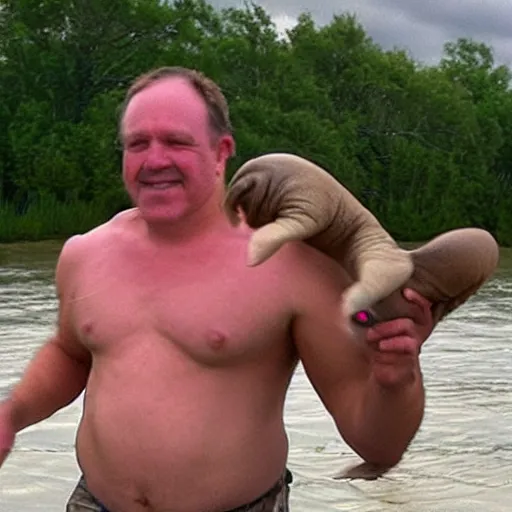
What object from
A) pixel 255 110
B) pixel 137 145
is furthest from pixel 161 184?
pixel 255 110

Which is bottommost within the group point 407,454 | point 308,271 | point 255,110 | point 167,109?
point 255,110

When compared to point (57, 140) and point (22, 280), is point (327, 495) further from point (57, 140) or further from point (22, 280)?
point (57, 140)

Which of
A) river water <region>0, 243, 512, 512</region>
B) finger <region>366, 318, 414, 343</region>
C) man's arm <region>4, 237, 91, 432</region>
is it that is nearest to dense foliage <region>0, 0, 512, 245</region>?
river water <region>0, 243, 512, 512</region>

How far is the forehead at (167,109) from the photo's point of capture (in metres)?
2.93

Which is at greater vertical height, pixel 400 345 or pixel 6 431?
pixel 400 345

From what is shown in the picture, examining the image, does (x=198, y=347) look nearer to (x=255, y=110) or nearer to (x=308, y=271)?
(x=308, y=271)

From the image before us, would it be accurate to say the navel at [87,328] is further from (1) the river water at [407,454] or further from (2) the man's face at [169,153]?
(1) the river water at [407,454]

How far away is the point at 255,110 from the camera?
4716 centimetres

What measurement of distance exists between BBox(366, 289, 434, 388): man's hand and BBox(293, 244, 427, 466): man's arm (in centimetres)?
9

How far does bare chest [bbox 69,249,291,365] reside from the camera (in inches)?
113

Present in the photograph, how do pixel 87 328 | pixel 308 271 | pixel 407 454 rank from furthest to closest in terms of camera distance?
1. pixel 407 454
2. pixel 87 328
3. pixel 308 271

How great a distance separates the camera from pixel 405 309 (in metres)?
2.43

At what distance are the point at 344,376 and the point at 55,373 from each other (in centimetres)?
78

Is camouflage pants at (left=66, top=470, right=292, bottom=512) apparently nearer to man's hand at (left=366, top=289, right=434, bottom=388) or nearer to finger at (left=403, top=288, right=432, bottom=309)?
man's hand at (left=366, top=289, right=434, bottom=388)
